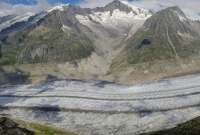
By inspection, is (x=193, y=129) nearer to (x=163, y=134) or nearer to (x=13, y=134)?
(x=163, y=134)

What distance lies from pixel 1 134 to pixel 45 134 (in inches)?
954

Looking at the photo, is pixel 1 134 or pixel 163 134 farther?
pixel 163 134

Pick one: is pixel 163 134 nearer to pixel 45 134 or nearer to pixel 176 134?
pixel 176 134

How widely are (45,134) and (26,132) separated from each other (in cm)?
1165

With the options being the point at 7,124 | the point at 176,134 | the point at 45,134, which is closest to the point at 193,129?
the point at 176,134

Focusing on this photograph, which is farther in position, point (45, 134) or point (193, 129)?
point (45, 134)

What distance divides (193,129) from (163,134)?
1750 centimetres

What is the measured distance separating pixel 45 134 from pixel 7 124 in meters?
16.8

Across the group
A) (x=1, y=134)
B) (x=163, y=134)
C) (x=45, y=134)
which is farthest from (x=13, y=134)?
(x=163, y=134)

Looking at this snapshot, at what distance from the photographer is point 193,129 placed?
186 m

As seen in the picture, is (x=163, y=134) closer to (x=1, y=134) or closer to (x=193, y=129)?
(x=193, y=129)

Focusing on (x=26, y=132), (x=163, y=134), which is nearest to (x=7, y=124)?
(x=26, y=132)

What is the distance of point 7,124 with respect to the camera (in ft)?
627

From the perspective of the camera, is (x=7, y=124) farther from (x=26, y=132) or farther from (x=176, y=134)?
(x=176, y=134)
